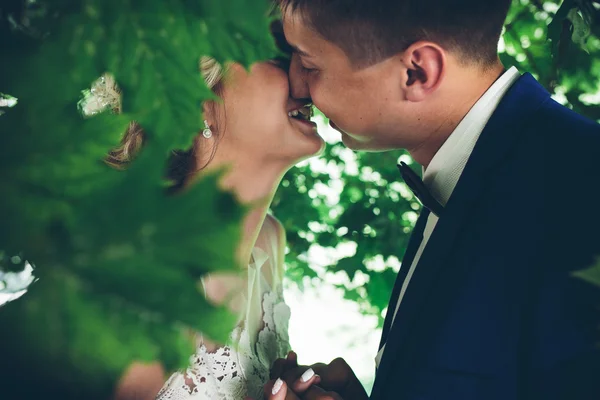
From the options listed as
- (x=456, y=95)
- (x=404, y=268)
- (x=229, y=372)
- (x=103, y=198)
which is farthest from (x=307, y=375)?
(x=103, y=198)

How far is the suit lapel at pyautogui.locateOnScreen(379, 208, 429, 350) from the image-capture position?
5.98ft

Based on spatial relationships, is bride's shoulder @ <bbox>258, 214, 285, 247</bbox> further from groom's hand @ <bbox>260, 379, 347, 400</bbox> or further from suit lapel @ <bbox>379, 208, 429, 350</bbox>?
groom's hand @ <bbox>260, 379, 347, 400</bbox>

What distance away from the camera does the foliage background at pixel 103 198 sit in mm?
342

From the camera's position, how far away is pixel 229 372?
1833 millimetres

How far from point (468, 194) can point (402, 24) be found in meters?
0.59

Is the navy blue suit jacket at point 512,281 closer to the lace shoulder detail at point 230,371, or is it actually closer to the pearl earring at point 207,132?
the lace shoulder detail at point 230,371

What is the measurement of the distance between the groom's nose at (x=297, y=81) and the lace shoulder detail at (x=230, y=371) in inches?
36.5

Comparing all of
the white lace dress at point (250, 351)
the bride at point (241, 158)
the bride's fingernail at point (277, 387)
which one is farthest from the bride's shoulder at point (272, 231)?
the bride's fingernail at point (277, 387)

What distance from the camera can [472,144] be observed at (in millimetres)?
1606

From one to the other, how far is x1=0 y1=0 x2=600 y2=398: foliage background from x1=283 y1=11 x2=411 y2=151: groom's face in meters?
1.03

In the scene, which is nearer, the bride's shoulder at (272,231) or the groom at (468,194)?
the groom at (468,194)

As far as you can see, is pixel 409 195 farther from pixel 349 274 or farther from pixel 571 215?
pixel 571 215

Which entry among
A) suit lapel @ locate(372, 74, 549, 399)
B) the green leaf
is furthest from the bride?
the green leaf

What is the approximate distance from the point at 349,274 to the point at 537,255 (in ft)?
4.93
